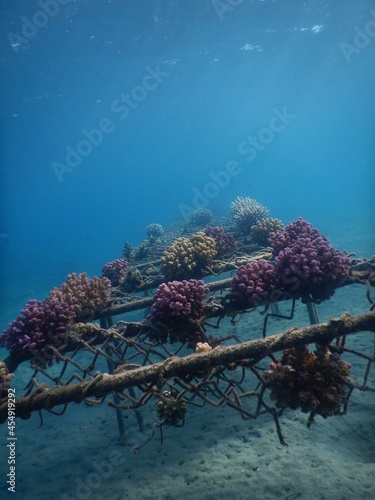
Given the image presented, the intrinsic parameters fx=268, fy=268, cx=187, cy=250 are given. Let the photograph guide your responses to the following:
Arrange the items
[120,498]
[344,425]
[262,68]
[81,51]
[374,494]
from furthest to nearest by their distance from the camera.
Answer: [262,68], [81,51], [344,425], [120,498], [374,494]

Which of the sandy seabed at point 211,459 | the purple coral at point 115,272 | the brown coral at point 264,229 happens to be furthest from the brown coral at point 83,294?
the brown coral at point 264,229

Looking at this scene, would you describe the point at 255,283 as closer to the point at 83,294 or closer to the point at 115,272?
the point at 83,294

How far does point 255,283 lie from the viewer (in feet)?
13.5

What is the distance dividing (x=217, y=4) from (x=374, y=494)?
92.7 feet

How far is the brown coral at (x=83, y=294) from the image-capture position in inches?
195

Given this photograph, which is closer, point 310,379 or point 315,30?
point 310,379

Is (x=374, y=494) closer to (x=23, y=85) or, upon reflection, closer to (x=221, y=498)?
(x=221, y=498)

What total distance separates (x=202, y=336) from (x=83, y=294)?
259 centimetres

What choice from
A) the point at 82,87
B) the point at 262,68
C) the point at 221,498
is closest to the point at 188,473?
the point at 221,498

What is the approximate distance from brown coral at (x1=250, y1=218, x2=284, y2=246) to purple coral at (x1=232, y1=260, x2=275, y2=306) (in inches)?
143

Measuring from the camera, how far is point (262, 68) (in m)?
37.1

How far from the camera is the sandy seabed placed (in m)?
3.70

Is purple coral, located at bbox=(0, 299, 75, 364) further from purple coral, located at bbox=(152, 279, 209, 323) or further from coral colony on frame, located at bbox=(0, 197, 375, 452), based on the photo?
purple coral, located at bbox=(152, 279, 209, 323)

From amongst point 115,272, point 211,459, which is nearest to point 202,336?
point 211,459
